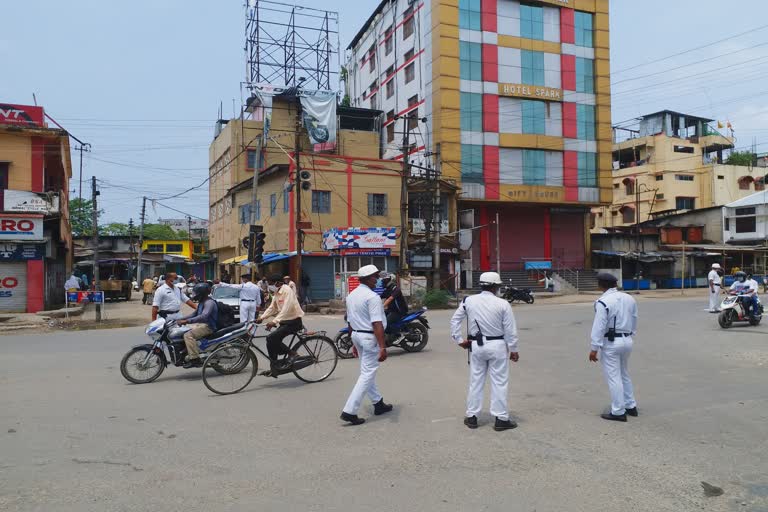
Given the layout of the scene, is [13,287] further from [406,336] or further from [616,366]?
[616,366]

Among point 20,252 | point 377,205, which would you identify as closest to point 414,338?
point 20,252

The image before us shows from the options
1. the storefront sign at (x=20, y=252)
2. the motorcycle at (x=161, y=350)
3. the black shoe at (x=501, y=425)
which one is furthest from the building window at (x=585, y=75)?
the black shoe at (x=501, y=425)

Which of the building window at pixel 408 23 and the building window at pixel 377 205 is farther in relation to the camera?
the building window at pixel 408 23

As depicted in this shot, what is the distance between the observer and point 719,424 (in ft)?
20.1

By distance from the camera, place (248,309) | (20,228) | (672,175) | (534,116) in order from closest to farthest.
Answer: (248,309)
(20,228)
(534,116)
(672,175)

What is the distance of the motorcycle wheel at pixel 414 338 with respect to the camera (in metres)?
12.1

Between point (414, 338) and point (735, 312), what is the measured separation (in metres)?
9.07

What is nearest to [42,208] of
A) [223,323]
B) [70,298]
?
[70,298]

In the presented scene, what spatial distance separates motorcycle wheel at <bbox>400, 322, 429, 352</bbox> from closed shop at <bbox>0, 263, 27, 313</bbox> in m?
18.1

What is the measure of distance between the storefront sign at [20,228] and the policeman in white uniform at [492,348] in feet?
72.0

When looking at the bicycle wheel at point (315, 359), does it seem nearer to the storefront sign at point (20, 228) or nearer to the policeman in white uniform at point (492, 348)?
the policeman in white uniform at point (492, 348)

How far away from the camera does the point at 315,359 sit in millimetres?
8664

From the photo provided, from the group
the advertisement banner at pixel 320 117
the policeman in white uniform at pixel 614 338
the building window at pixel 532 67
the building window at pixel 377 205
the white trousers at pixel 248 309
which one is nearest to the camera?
the policeman in white uniform at pixel 614 338

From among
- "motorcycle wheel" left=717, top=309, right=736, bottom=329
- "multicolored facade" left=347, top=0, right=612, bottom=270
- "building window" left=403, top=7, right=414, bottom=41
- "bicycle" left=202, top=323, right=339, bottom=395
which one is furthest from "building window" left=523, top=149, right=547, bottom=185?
"bicycle" left=202, top=323, right=339, bottom=395
